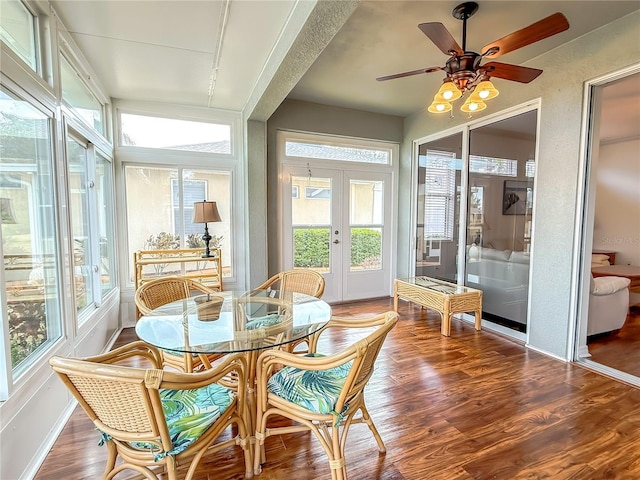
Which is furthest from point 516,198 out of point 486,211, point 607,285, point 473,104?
point 473,104

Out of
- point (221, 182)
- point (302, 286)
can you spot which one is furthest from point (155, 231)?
point (302, 286)

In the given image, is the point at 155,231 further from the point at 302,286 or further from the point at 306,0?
the point at 306,0

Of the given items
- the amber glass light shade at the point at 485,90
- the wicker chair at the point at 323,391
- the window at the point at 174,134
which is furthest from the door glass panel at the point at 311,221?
the wicker chair at the point at 323,391

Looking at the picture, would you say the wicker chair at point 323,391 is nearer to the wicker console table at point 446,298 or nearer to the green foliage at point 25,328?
the green foliage at point 25,328

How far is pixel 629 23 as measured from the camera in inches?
92.6

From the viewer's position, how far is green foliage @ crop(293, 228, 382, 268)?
4520mm

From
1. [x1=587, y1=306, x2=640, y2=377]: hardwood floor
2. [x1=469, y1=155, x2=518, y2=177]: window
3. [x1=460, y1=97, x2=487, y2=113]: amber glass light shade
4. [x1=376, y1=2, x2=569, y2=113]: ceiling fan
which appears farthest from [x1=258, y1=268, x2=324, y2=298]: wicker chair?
[x1=587, y1=306, x2=640, y2=377]: hardwood floor

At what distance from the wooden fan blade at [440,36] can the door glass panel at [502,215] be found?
1.63 metres

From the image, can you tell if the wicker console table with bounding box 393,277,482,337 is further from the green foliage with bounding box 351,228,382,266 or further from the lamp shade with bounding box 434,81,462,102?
the lamp shade with bounding box 434,81,462,102

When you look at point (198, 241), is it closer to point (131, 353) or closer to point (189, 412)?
point (131, 353)

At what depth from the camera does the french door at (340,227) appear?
4.44 m

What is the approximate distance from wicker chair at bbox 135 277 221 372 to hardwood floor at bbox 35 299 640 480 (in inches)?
21.2

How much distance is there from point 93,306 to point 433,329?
3.53m

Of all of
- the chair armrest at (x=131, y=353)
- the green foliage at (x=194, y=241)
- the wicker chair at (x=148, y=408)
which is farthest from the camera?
the green foliage at (x=194, y=241)
